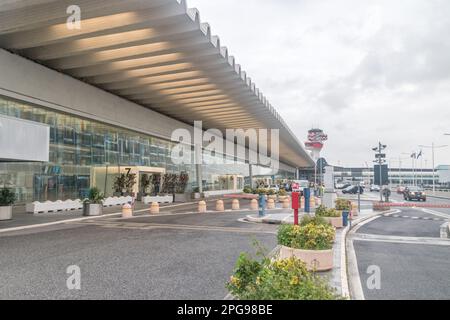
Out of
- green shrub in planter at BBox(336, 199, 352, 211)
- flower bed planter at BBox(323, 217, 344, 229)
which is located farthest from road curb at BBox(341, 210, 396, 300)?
green shrub in planter at BBox(336, 199, 352, 211)

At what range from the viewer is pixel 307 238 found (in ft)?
25.5

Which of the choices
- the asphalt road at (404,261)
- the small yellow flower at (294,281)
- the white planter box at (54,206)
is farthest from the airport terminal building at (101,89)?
the small yellow flower at (294,281)

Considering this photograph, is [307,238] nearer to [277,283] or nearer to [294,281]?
[294,281]

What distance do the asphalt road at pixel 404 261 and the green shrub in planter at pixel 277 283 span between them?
6.61ft

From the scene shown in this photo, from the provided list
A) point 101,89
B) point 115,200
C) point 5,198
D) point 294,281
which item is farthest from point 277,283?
point 115,200

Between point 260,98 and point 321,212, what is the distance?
583 inches

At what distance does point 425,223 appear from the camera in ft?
58.1

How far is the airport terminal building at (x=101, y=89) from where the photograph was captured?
14586 mm

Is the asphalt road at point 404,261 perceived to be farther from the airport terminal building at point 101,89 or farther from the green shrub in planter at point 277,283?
the airport terminal building at point 101,89

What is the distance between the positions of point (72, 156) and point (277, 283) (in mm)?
24614

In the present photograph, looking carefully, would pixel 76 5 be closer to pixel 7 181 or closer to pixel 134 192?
pixel 7 181

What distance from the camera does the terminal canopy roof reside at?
45.7 feet

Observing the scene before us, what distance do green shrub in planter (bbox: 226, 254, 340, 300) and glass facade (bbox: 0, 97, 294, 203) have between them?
19.5m
